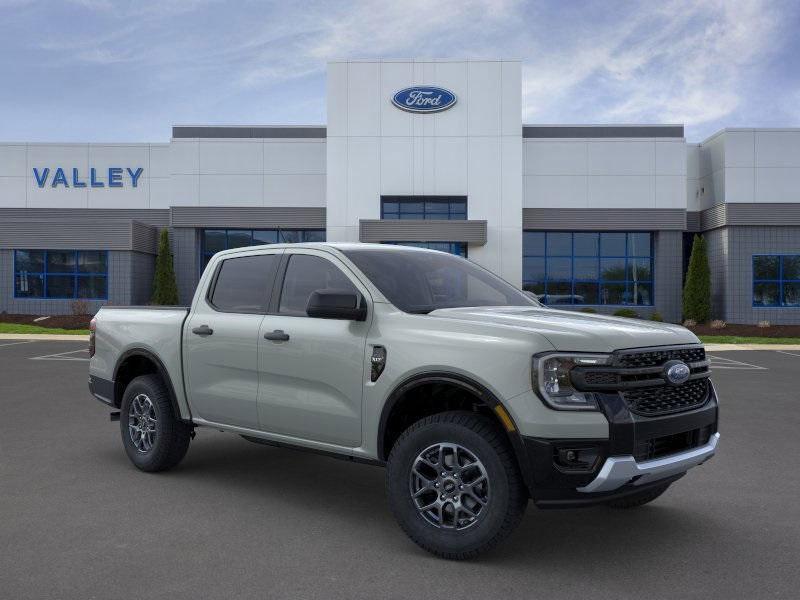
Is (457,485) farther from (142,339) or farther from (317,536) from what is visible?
(142,339)

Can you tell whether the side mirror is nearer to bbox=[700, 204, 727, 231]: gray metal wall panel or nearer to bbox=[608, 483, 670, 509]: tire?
bbox=[608, 483, 670, 509]: tire

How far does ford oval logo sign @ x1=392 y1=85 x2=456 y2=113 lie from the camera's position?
30547 mm

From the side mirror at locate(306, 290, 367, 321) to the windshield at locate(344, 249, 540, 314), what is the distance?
0.30 meters

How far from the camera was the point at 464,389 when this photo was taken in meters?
4.32

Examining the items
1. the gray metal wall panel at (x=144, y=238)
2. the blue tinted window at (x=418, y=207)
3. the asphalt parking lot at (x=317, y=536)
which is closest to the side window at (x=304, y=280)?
the asphalt parking lot at (x=317, y=536)

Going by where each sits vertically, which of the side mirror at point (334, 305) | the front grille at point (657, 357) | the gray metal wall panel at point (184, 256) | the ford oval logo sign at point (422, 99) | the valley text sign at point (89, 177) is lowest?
the front grille at point (657, 357)

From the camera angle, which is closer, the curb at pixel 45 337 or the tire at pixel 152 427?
the tire at pixel 152 427

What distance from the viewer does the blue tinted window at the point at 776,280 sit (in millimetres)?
31109

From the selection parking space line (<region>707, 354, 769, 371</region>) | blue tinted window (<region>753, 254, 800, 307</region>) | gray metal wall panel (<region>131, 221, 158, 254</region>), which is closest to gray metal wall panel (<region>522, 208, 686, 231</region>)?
blue tinted window (<region>753, 254, 800, 307</region>)

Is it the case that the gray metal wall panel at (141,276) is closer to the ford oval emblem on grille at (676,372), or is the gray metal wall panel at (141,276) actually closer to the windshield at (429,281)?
the windshield at (429,281)

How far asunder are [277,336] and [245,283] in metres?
0.85

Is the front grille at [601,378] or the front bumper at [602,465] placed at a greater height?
the front grille at [601,378]

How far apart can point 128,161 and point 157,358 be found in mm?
31677

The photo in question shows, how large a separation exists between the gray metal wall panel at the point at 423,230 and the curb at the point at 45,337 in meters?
11.5
